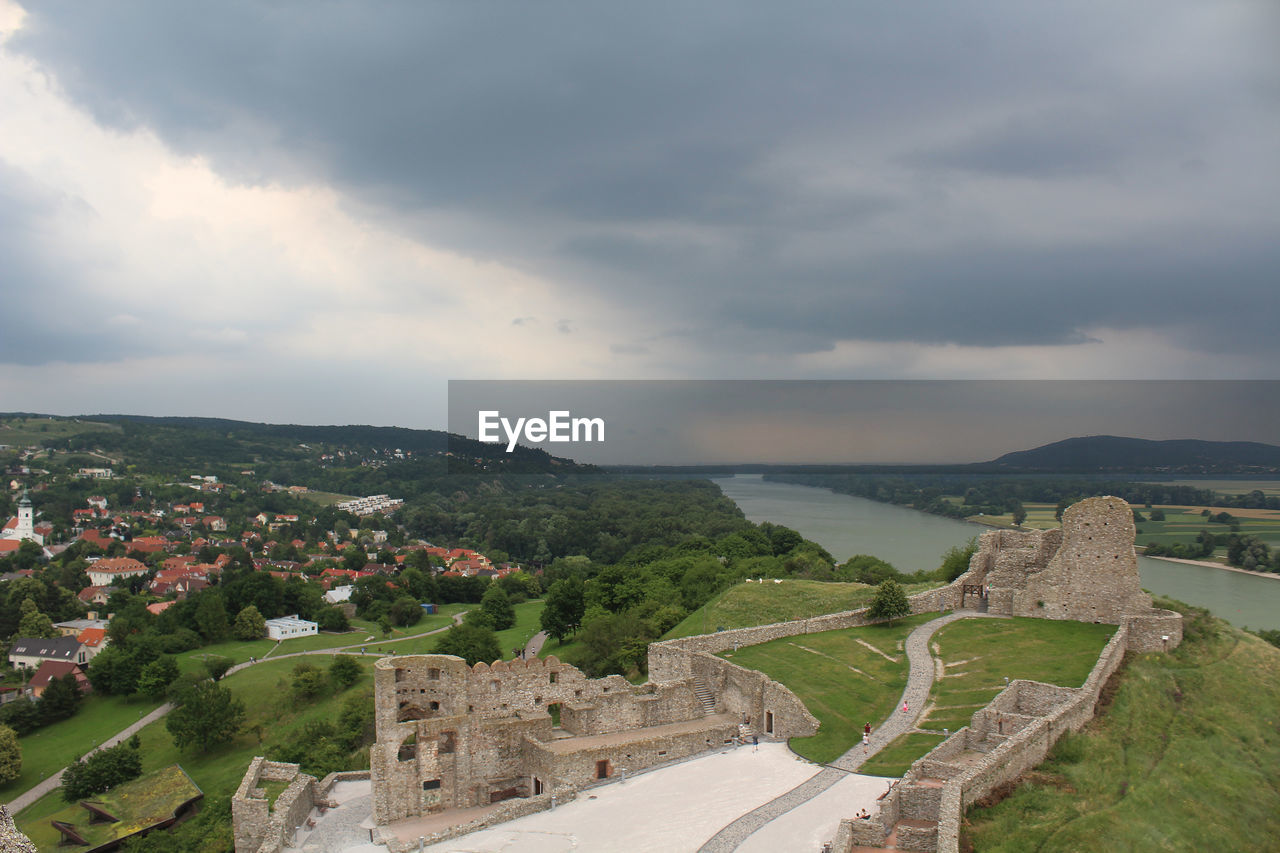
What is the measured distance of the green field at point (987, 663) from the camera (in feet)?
56.5

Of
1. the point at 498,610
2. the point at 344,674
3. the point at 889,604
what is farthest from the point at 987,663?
the point at 498,610

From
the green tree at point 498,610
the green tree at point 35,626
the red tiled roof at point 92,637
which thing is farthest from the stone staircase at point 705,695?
the green tree at point 35,626

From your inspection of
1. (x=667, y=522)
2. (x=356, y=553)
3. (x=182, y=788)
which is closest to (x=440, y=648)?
(x=182, y=788)

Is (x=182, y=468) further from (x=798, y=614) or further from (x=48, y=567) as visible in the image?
(x=798, y=614)

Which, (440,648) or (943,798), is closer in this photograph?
(943,798)

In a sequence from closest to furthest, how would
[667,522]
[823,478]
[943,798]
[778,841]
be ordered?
[943,798]
[778,841]
[667,522]
[823,478]

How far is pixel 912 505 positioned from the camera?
117 meters

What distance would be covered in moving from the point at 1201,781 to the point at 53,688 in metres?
52.1

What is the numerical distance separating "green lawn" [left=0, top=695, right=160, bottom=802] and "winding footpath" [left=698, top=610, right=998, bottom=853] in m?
34.9

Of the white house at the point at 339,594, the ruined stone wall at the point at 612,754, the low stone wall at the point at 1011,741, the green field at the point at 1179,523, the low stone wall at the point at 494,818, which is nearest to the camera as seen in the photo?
the low stone wall at the point at 1011,741

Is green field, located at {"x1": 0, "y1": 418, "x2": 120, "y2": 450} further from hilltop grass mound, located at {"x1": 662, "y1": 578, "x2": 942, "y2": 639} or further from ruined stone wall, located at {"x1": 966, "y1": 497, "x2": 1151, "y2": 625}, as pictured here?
ruined stone wall, located at {"x1": 966, "y1": 497, "x2": 1151, "y2": 625}

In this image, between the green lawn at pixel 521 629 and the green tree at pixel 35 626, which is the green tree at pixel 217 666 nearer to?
the green lawn at pixel 521 629

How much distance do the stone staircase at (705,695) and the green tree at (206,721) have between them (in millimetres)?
23426

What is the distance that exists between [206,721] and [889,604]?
2910 cm
